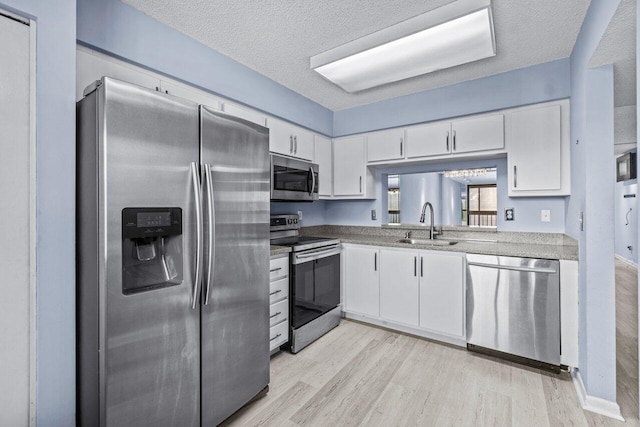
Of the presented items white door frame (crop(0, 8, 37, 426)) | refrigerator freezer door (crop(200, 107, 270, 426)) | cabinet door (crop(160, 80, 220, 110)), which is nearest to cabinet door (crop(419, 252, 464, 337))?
refrigerator freezer door (crop(200, 107, 270, 426))

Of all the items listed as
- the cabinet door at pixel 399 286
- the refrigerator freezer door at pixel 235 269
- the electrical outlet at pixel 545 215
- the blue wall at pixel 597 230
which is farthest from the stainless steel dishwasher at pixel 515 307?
the refrigerator freezer door at pixel 235 269

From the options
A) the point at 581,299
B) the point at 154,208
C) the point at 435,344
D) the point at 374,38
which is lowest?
the point at 435,344

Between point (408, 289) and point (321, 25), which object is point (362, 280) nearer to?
point (408, 289)

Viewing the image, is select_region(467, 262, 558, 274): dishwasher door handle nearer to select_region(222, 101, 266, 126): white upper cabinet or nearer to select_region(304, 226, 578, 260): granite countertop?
select_region(304, 226, 578, 260): granite countertop

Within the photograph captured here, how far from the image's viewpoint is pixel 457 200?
10.8ft

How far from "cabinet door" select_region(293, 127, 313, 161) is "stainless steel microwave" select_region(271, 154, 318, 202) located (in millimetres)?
245

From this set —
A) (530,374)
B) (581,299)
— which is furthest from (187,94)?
(530,374)

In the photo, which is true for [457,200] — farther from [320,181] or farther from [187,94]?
[187,94]

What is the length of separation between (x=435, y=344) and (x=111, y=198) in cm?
279

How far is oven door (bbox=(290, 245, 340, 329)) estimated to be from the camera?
259 cm

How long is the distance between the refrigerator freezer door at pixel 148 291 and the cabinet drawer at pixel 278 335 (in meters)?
0.91

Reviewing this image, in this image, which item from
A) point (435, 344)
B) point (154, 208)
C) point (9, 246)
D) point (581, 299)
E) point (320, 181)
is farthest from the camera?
point (320, 181)

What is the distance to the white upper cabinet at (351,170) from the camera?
3.66 m

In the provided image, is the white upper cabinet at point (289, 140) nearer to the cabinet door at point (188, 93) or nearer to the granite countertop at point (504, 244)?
the cabinet door at point (188, 93)
